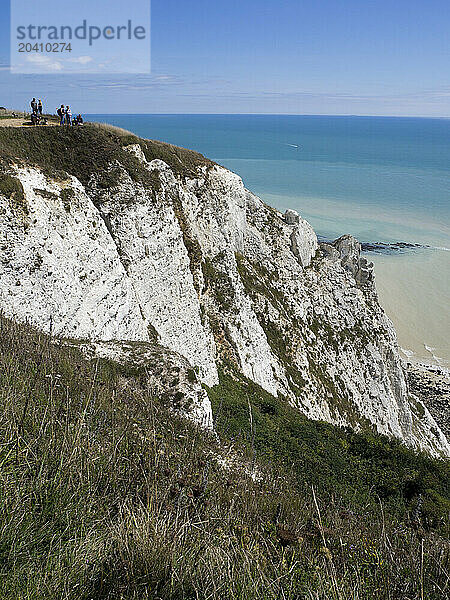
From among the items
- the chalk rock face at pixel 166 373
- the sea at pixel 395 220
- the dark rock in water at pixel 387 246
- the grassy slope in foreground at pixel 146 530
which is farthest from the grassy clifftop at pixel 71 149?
the dark rock in water at pixel 387 246

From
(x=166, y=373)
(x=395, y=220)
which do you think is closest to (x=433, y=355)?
(x=166, y=373)

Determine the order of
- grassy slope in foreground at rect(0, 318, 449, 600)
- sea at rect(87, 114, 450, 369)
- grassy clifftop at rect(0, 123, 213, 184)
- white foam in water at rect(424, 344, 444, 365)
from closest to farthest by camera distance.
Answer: grassy slope in foreground at rect(0, 318, 449, 600) → grassy clifftop at rect(0, 123, 213, 184) → white foam in water at rect(424, 344, 444, 365) → sea at rect(87, 114, 450, 369)

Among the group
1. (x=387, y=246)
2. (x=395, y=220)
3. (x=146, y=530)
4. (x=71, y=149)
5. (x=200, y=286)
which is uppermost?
(x=395, y=220)

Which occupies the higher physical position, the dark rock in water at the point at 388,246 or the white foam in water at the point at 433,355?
the dark rock in water at the point at 388,246

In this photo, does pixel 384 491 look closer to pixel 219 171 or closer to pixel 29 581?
pixel 29 581

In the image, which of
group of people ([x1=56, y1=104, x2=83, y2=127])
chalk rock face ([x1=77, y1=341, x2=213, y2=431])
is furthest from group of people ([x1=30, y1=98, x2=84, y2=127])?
chalk rock face ([x1=77, y1=341, x2=213, y2=431])

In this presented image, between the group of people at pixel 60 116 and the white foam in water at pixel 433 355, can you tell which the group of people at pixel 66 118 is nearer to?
the group of people at pixel 60 116

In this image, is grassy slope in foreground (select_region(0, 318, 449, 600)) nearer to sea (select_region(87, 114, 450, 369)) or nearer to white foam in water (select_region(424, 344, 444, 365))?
white foam in water (select_region(424, 344, 444, 365))

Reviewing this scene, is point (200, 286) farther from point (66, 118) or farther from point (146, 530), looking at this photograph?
point (146, 530)

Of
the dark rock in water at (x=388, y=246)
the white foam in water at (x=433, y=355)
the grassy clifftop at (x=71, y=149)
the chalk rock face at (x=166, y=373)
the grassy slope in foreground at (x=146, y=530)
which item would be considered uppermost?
the grassy clifftop at (x=71, y=149)
